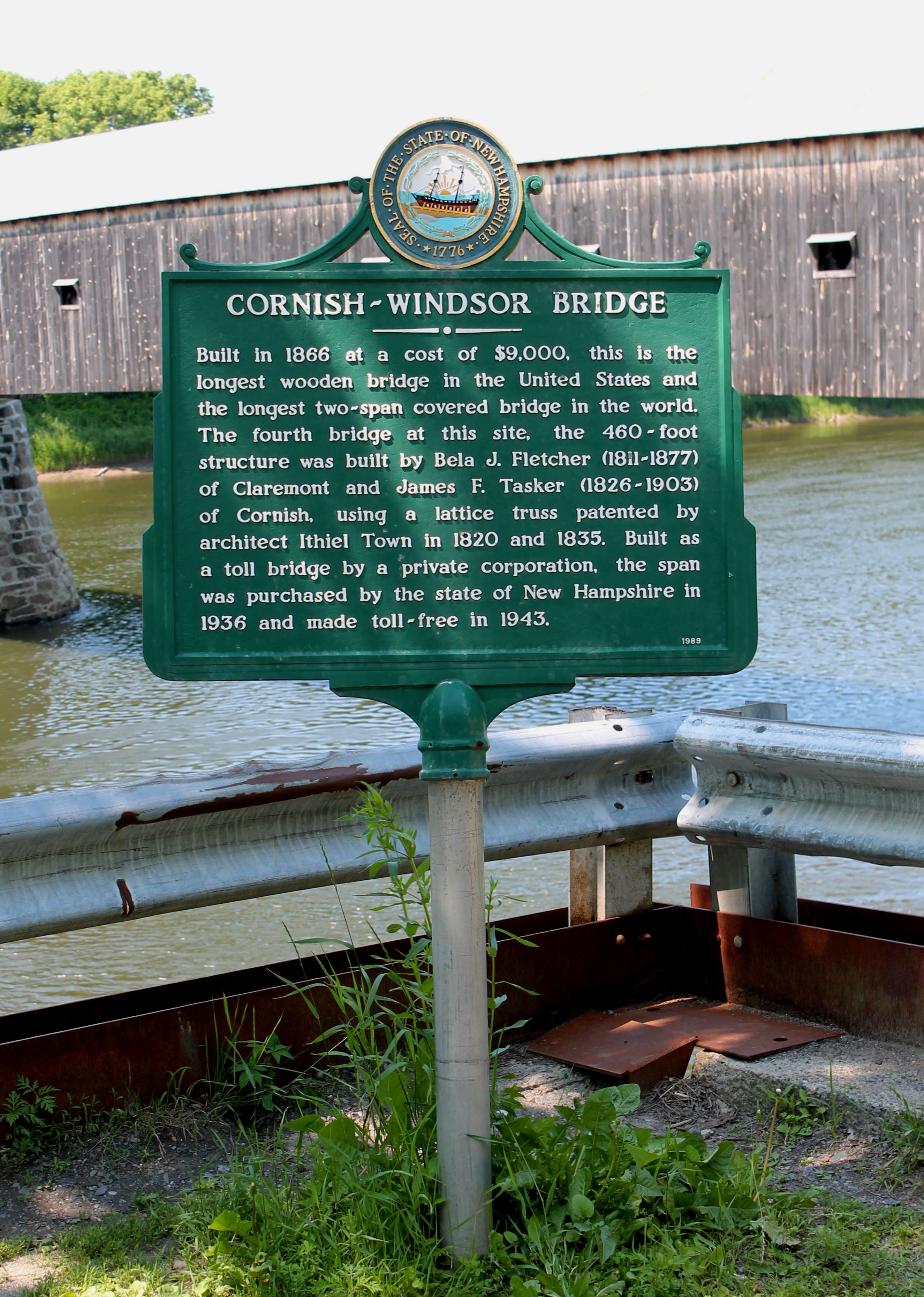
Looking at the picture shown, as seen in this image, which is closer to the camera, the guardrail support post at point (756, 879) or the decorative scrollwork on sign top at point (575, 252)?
the decorative scrollwork on sign top at point (575, 252)

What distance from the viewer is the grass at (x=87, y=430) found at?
3853 cm

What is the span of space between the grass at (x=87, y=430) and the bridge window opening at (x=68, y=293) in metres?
20.7

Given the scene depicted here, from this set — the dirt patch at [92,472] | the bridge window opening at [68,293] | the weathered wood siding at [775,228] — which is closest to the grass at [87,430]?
the dirt patch at [92,472]

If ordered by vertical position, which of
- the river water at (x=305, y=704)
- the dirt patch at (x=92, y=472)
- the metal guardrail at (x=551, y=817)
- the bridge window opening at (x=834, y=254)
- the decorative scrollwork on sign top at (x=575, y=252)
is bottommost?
the river water at (x=305, y=704)

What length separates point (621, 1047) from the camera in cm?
377

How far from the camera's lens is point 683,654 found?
302cm

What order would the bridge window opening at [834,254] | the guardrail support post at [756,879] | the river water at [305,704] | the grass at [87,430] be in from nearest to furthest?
the guardrail support post at [756,879], the river water at [305,704], the bridge window opening at [834,254], the grass at [87,430]

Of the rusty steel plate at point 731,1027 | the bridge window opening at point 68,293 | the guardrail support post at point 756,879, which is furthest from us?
the bridge window opening at point 68,293

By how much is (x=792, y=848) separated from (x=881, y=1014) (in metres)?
0.46

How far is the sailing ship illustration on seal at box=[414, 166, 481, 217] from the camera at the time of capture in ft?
9.57

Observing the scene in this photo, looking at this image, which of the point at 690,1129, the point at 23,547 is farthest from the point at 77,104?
the point at 690,1129

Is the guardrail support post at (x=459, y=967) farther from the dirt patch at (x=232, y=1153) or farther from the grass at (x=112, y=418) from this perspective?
the grass at (x=112, y=418)

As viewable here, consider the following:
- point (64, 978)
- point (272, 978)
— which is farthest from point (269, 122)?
point (272, 978)

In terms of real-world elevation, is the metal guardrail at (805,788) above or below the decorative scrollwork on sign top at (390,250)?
below
